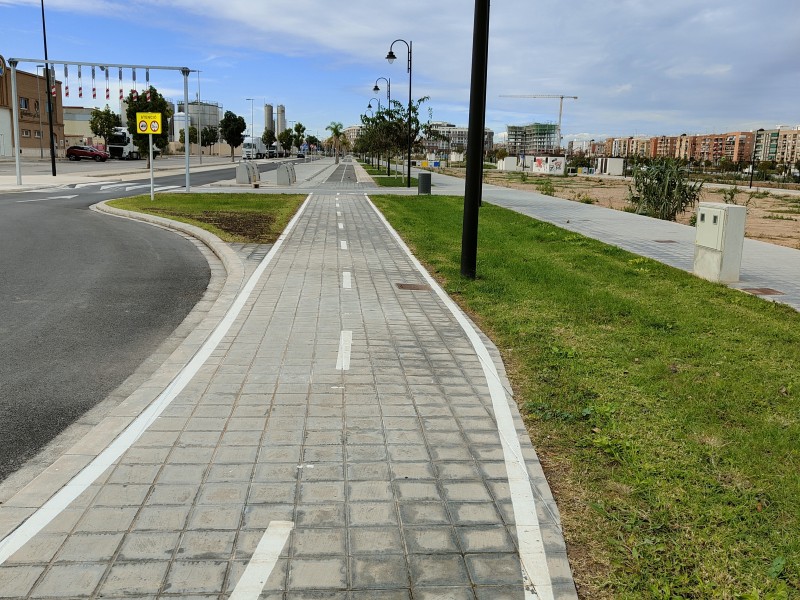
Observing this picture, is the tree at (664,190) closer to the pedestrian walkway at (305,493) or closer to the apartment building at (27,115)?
the pedestrian walkway at (305,493)

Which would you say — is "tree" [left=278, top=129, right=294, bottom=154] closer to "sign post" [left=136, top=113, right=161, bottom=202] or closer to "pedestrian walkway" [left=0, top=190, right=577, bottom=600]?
"sign post" [left=136, top=113, right=161, bottom=202]

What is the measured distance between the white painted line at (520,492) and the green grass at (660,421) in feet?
0.55

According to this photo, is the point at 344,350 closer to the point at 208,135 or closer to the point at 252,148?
the point at 252,148

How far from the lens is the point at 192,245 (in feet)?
48.0

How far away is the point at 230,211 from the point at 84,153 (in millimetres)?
55894

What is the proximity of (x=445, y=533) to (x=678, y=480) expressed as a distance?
5.17 ft

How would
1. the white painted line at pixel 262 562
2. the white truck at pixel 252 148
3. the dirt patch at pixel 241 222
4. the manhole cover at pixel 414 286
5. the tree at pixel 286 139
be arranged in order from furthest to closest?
the tree at pixel 286 139 → the white truck at pixel 252 148 → the dirt patch at pixel 241 222 → the manhole cover at pixel 414 286 → the white painted line at pixel 262 562

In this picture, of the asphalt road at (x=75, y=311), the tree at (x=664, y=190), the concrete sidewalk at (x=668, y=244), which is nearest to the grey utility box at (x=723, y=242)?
the concrete sidewalk at (x=668, y=244)

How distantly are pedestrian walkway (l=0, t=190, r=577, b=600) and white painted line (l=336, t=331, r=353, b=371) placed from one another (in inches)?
1.4

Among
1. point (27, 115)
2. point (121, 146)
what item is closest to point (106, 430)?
point (121, 146)

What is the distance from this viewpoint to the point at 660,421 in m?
5.18

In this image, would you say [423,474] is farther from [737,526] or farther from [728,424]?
A: [728,424]

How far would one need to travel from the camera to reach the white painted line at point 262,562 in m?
3.11

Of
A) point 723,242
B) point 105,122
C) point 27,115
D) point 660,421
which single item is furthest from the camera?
point 105,122
